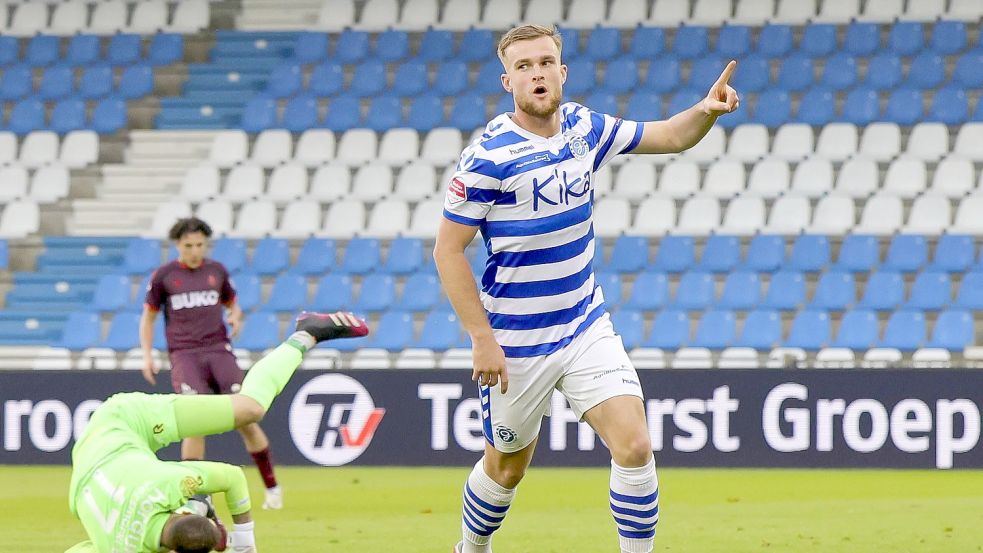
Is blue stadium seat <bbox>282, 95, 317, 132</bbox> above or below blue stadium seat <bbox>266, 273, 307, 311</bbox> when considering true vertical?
above

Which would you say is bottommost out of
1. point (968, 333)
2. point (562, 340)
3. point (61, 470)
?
point (61, 470)

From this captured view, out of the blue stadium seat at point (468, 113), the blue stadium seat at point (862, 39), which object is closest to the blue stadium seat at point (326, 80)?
the blue stadium seat at point (468, 113)

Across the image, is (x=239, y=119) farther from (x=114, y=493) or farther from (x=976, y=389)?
(x=114, y=493)

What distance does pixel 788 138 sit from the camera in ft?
57.5

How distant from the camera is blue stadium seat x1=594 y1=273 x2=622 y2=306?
1606 centimetres

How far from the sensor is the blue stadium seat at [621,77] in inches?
740

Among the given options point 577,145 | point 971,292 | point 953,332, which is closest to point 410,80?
point 971,292

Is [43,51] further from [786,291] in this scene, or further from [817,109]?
[786,291]

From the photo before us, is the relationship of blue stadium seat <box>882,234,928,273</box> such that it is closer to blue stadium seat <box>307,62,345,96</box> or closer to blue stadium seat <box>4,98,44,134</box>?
blue stadium seat <box>307,62,345,96</box>

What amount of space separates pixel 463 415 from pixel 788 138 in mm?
6012

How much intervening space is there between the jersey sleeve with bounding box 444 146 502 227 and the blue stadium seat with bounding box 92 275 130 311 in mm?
11706

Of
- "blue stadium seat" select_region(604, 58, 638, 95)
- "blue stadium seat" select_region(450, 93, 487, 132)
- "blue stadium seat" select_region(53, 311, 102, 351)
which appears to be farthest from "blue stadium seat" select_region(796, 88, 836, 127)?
"blue stadium seat" select_region(53, 311, 102, 351)

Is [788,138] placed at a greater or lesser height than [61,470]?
greater

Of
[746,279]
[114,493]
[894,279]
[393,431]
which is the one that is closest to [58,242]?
[393,431]
